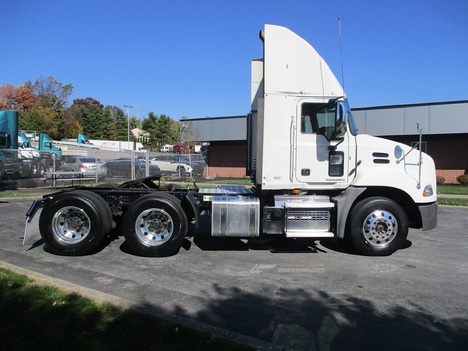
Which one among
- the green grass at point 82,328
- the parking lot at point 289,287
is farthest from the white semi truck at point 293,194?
the green grass at point 82,328

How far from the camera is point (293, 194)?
732 centimetres

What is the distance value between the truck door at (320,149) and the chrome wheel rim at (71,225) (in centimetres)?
385

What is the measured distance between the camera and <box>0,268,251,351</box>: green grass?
335 cm

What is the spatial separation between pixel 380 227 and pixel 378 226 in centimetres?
4

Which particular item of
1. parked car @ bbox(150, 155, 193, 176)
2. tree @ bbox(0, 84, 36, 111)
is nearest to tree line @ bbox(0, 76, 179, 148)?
tree @ bbox(0, 84, 36, 111)

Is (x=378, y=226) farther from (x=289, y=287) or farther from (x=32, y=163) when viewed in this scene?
(x=32, y=163)

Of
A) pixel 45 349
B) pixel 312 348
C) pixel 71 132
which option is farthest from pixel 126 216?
pixel 71 132

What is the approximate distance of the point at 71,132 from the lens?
252 feet

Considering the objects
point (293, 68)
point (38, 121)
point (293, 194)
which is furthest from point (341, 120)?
point (38, 121)

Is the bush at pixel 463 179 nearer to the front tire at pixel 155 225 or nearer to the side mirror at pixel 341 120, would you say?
the side mirror at pixel 341 120

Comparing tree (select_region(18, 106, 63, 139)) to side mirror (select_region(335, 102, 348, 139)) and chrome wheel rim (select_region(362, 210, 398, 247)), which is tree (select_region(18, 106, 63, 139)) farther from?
chrome wheel rim (select_region(362, 210, 398, 247))

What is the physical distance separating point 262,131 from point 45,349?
193 inches

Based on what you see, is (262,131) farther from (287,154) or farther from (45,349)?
(45,349)

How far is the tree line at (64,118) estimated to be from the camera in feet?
197
